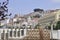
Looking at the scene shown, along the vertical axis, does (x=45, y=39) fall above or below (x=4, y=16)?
below

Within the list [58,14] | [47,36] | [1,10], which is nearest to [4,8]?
[1,10]

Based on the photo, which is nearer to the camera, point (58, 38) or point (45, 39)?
point (45, 39)

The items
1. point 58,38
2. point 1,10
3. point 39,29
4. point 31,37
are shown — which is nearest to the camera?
point 1,10

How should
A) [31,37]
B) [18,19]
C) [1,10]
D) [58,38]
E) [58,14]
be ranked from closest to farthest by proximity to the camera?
[1,10], [31,37], [58,38], [58,14], [18,19]

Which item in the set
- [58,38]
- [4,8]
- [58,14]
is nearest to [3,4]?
[4,8]

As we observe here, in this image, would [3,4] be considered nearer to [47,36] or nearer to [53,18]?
[47,36]

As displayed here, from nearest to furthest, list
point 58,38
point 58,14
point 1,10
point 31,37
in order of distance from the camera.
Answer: point 1,10 < point 31,37 < point 58,38 < point 58,14

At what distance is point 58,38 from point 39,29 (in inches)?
589

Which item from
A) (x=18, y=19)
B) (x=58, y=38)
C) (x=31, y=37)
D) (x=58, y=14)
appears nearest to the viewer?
(x=31, y=37)

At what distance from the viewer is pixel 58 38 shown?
2128 cm

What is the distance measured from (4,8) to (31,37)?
2193 mm

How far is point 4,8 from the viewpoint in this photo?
5.06 m

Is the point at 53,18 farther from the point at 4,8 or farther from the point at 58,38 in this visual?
the point at 4,8

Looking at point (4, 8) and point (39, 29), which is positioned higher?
point (4, 8)
